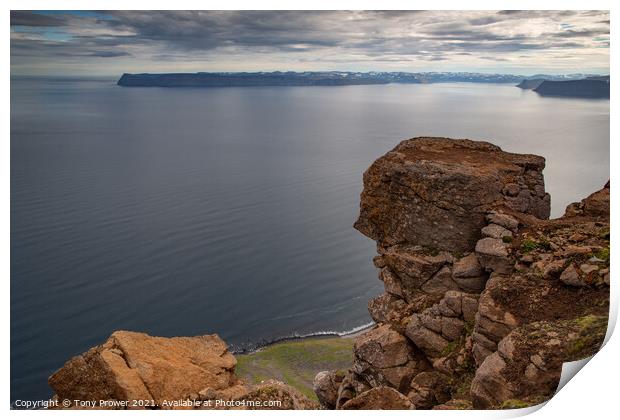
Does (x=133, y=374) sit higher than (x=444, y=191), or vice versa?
(x=444, y=191)

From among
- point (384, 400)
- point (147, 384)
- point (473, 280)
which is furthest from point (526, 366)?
point (147, 384)

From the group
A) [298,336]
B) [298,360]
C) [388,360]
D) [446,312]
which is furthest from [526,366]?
[298,336]

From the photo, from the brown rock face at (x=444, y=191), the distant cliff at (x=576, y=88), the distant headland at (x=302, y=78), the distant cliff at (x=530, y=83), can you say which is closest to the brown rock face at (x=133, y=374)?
the brown rock face at (x=444, y=191)

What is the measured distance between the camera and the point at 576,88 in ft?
56.6

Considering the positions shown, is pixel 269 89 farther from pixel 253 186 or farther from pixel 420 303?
pixel 253 186

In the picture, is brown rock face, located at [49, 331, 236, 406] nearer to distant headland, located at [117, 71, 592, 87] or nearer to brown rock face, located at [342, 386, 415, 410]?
brown rock face, located at [342, 386, 415, 410]

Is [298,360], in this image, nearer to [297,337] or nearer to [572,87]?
[297,337]

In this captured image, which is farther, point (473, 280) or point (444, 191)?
point (444, 191)

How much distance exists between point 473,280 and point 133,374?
751 cm

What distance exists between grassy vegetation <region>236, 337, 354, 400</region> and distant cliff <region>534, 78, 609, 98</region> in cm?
1275

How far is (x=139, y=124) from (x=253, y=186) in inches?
445

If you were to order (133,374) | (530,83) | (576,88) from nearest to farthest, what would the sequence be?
1. (133,374)
2. (576,88)
3. (530,83)

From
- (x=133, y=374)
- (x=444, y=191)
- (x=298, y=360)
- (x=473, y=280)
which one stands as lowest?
(x=298, y=360)

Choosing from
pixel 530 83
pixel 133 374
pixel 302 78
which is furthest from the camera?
pixel 302 78
